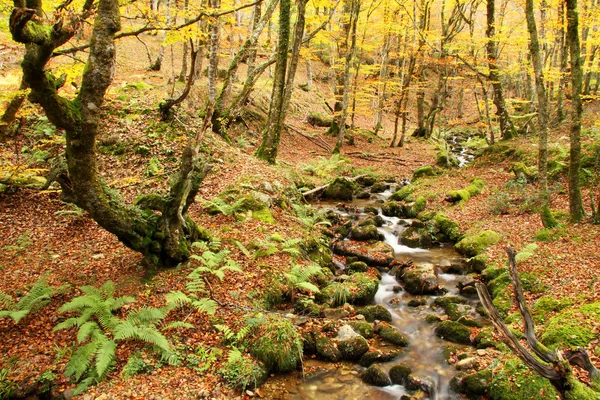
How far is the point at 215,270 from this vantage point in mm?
7012

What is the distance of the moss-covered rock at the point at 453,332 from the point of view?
738 cm

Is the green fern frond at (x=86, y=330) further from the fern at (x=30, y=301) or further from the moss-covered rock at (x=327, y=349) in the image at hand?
the moss-covered rock at (x=327, y=349)

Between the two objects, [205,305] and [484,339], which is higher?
[205,305]

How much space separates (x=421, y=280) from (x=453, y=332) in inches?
80.3

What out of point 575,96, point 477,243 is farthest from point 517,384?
point 575,96

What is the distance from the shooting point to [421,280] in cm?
944

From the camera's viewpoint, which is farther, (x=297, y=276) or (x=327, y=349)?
(x=297, y=276)

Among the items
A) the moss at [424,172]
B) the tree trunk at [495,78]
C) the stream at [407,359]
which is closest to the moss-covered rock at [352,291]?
the stream at [407,359]

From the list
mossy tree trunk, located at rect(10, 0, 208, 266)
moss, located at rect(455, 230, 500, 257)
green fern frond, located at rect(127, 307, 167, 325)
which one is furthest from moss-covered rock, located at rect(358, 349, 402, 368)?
moss, located at rect(455, 230, 500, 257)

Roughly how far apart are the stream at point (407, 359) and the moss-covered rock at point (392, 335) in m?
0.13

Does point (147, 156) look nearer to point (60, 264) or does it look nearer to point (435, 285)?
point (60, 264)

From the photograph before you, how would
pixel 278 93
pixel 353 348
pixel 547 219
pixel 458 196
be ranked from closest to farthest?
pixel 353 348, pixel 547 219, pixel 278 93, pixel 458 196

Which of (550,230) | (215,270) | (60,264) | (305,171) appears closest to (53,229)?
(60,264)

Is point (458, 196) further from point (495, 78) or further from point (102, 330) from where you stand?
point (102, 330)
